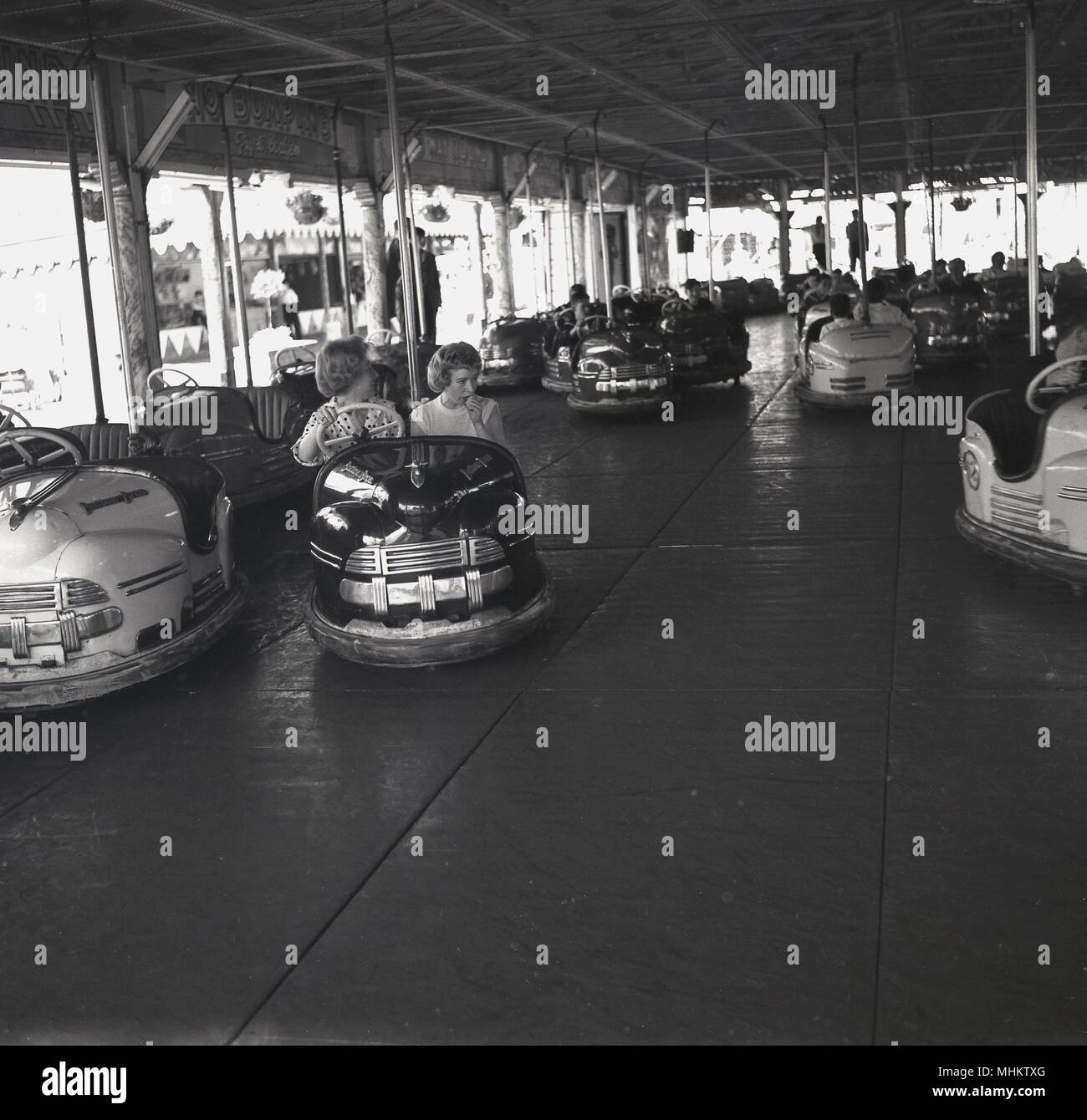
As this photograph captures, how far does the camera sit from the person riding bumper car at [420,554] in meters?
4.24

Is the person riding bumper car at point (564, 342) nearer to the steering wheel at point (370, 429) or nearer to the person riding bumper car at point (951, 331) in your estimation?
the person riding bumper car at point (951, 331)

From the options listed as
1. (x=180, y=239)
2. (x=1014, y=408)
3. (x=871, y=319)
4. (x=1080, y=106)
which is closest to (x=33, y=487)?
(x=1014, y=408)

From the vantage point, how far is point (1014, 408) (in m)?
5.42

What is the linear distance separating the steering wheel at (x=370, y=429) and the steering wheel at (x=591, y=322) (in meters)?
6.85

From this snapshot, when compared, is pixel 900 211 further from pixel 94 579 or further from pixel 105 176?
pixel 94 579

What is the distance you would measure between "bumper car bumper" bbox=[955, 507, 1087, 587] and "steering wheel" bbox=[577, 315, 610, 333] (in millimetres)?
6655

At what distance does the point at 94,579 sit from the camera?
390 cm

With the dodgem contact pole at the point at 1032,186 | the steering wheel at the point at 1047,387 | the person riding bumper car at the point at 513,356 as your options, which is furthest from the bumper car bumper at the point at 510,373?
the steering wheel at the point at 1047,387

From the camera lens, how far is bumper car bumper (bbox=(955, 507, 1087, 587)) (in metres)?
4.57

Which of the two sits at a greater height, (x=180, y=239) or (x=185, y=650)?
(x=180, y=239)

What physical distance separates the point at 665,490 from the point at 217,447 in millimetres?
2347

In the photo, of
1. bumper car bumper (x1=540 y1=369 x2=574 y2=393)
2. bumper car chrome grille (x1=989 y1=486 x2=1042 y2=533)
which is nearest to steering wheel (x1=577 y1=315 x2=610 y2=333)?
bumper car bumper (x1=540 y1=369 x2=574 y2=393)

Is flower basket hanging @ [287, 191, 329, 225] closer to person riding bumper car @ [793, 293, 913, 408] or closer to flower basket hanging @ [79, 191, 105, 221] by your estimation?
flower basket hanging @ [79, 191, 105, 221]
